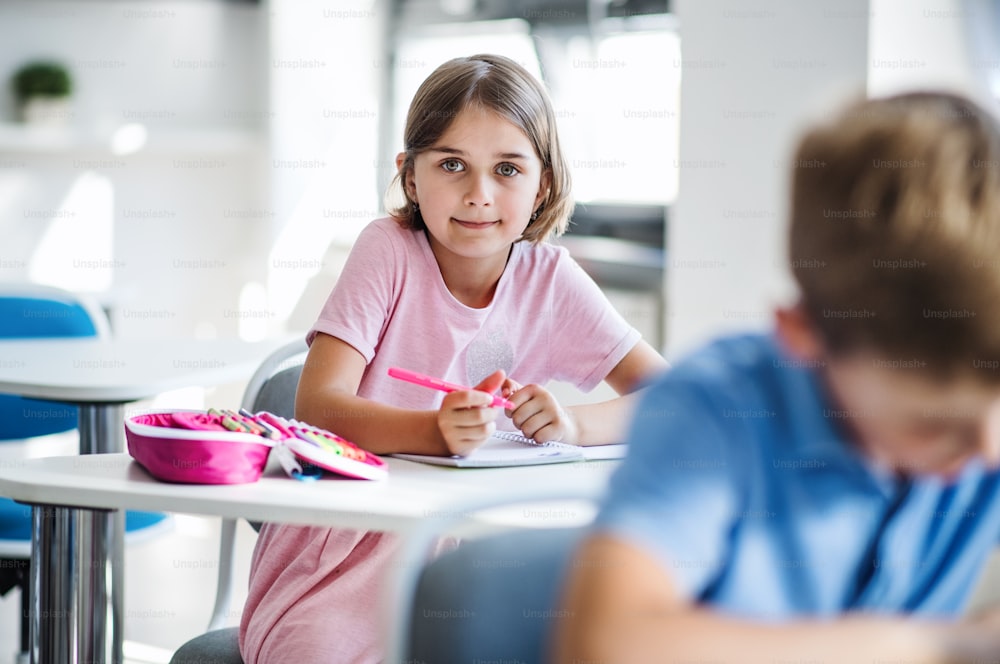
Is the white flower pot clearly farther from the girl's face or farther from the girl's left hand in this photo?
the girl's left hand

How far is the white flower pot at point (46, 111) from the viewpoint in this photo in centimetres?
458

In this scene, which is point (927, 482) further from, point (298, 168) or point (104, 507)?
point (298, 168)

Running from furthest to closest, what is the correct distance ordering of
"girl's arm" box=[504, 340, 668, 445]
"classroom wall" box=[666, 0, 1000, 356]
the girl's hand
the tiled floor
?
1. the tiled floor
2. "classroom wall" box=[666, 0, 1000, 356]
3. "girl's arm" box=[504, 340, 668, 445]
4. the girl's hand

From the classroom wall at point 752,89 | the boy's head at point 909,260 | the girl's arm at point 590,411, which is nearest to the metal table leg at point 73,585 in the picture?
the girl's arm at point 590,411

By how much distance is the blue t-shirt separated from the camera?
673 mm

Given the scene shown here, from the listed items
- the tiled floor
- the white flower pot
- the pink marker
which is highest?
the white flower pot

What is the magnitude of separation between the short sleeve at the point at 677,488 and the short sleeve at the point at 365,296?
2.91ft

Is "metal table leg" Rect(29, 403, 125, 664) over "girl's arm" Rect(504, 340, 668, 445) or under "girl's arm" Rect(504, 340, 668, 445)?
under

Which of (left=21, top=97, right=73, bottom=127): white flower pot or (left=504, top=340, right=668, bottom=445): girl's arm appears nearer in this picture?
(left=504, top=340, right=668, bottom=445): girl's arm

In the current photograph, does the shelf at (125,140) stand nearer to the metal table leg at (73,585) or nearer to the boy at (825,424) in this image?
the metal table leg at (73,585)

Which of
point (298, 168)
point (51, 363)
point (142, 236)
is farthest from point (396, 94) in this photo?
point (51, 363)

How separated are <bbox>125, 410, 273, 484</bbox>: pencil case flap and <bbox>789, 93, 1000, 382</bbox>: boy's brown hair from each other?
739 mm

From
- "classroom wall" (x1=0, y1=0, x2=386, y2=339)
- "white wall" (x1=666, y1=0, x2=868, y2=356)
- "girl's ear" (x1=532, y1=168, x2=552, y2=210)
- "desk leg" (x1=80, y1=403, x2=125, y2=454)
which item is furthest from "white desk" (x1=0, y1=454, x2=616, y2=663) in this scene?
"classroom wall" (x1=0, y1=0, x2=386, y2=339)

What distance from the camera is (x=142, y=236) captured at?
4930mm
